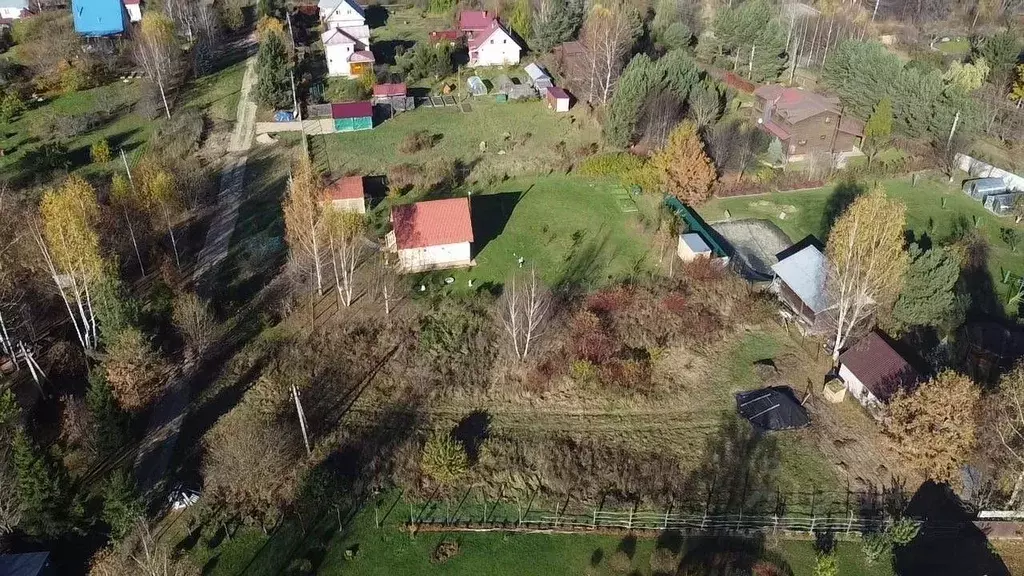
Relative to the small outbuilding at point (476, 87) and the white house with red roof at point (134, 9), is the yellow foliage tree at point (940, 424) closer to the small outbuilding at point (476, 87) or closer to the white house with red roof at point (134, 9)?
the small outbuilding at point (476, 87)

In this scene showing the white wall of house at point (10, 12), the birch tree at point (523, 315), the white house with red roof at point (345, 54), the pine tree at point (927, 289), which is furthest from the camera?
the white wall of house at point (10, 12)

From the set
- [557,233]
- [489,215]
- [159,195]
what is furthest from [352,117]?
[557,233]

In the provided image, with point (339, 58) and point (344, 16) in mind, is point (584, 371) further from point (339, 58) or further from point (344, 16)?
point (344, 16)

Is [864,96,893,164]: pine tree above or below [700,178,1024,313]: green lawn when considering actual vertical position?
above

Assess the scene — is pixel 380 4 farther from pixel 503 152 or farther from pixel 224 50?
pixel 503 152

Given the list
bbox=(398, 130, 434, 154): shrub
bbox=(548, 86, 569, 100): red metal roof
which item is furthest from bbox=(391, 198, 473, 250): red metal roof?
bbox=(548, 86, 569, 100): red metal roof

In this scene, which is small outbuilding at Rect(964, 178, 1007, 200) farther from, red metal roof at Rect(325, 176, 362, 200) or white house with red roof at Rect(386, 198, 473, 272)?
red metal roof at Rect(325, 176, 362, 200)

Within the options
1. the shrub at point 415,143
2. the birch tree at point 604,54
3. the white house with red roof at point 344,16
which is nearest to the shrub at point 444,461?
the shrub at point 415,143

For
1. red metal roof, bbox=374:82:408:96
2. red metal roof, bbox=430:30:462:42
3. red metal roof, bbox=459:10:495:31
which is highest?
red metal roof, bbox=459:10:495:31
